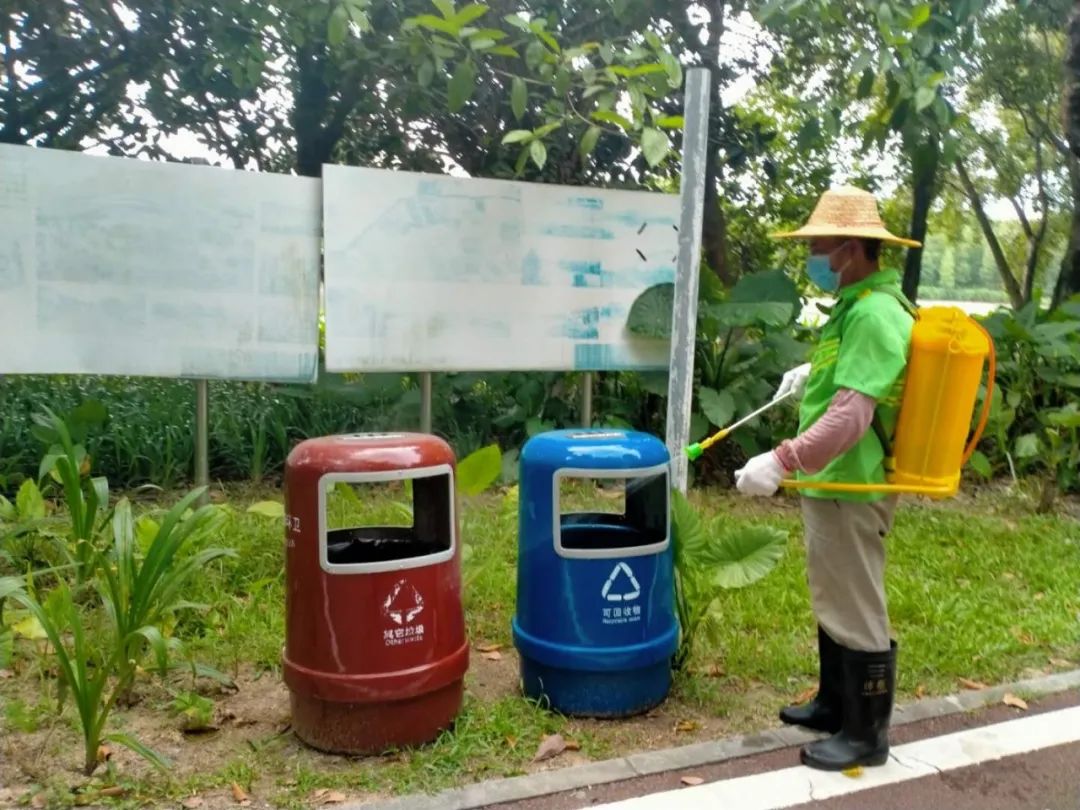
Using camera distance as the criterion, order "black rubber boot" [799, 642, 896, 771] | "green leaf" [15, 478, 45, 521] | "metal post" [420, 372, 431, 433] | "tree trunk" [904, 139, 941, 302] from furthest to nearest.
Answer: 1. "tree trunk" [904, 139, 941, 302]
2. "metal post" [420, 372, 431, 433]
3. "green leaf" [15, 478, 45, 521]
4. "black rubber boot" [799, 642, 896, 771]

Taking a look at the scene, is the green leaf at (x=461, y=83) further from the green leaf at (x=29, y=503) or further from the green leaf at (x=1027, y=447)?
the green leaf at (x=1027, y=447)

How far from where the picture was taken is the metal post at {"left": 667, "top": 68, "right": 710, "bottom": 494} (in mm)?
3709

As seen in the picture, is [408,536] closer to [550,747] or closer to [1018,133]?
[550,747]

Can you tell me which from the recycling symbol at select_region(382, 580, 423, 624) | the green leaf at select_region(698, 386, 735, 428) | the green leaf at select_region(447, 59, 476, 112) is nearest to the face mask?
the recycling symbol at select_region(382, 580, 423, 624)

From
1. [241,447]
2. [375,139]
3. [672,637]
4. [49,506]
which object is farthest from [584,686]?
[375,139]

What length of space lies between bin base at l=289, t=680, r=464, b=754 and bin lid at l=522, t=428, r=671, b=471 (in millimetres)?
849

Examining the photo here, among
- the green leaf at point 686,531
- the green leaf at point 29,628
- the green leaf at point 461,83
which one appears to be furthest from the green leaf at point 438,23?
the green leaf at point 29,628

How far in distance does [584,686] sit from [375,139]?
6310 millimetres

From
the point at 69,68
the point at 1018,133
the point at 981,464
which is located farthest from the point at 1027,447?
the point at 1018,133

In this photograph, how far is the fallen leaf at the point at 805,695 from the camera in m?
3.76

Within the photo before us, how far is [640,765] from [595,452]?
102 cm

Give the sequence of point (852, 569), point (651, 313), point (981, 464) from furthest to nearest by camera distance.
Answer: point (981, 464)
point (651, 313)
point (852, 569)

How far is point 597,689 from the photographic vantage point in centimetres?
348

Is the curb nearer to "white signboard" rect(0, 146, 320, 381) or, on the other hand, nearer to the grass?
the grass
